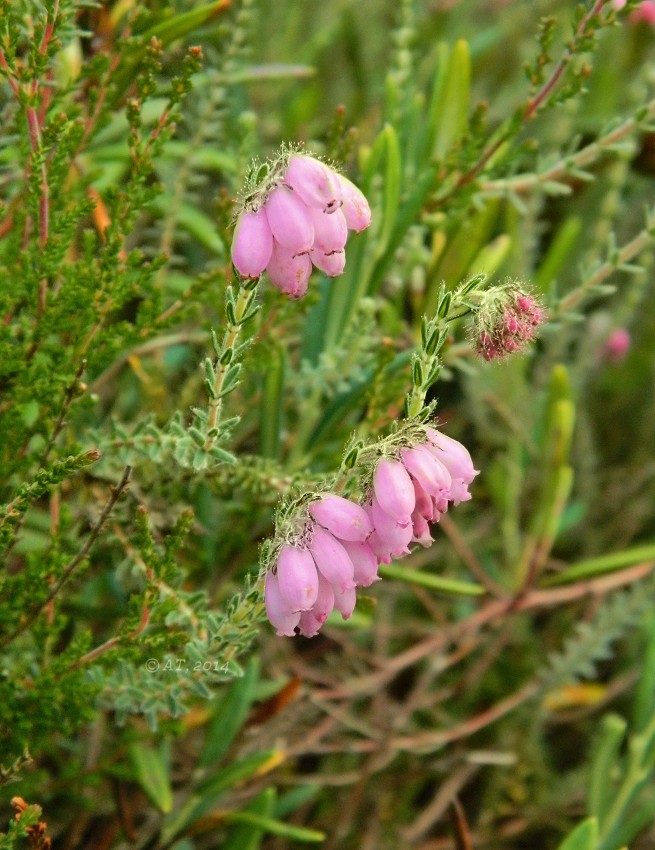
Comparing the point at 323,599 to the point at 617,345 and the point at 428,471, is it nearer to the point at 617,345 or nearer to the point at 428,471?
the point at 428,471

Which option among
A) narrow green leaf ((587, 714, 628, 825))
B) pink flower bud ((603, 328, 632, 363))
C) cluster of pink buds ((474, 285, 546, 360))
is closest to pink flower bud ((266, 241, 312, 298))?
cluster of pink buds ((474, 285, 546, 360))

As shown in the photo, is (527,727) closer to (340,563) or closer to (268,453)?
(268,453)

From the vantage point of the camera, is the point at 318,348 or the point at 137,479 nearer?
the point at 137,479

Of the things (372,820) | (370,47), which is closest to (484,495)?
(372,820)

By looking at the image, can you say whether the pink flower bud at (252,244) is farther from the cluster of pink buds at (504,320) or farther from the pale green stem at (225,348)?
the cluster of pink buds at (504,320)

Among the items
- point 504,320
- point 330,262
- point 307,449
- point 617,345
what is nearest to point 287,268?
point 330,262

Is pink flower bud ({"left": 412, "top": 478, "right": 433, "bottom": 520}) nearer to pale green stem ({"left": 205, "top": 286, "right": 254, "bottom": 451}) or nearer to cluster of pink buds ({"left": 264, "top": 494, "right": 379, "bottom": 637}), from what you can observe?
cluster of pink buds ({"left": 264, "top": 494, "right": 379, "bottom": 637})

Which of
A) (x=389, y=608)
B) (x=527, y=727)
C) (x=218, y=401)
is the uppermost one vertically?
(x=218, y=401)

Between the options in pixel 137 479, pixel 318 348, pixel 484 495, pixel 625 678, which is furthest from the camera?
pixel 484 495
